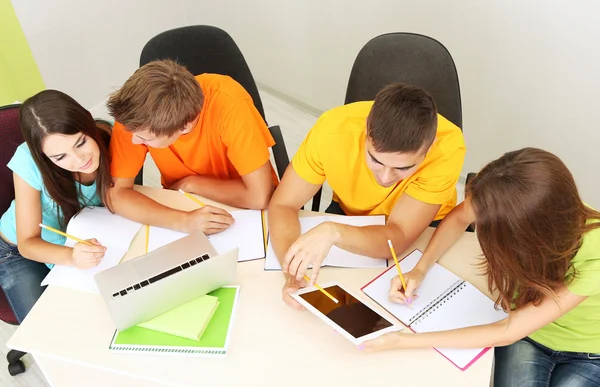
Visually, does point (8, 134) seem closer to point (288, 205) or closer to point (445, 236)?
point (288, 205)

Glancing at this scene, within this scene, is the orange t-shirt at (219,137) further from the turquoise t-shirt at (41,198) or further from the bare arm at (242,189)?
the turquoise t-shirt at (41,198)

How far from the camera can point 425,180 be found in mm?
1398

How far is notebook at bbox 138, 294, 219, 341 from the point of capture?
1229mm

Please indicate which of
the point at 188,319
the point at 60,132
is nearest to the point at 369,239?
the point at 188,319

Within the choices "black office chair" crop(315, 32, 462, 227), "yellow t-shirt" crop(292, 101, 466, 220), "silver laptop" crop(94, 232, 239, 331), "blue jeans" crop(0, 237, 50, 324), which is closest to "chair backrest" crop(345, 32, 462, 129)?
"black office chair" crop(315, 32, 462, 227)

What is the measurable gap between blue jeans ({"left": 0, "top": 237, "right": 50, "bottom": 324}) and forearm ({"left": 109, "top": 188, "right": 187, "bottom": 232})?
0.41 meters

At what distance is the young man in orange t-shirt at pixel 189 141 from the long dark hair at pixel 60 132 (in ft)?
0.14

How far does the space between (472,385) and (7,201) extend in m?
1.58

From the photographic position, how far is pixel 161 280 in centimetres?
117

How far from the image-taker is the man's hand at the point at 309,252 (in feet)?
4.16

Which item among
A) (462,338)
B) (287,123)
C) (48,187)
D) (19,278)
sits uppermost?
(48,187)

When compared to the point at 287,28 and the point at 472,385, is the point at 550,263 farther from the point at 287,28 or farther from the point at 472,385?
the point at 287,28

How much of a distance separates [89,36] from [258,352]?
2.62 m

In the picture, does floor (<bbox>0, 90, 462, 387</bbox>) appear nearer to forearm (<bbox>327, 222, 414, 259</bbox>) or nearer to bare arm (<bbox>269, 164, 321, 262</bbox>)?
bare arm (<bbox>269, 164, 321, 262</bbox>)
